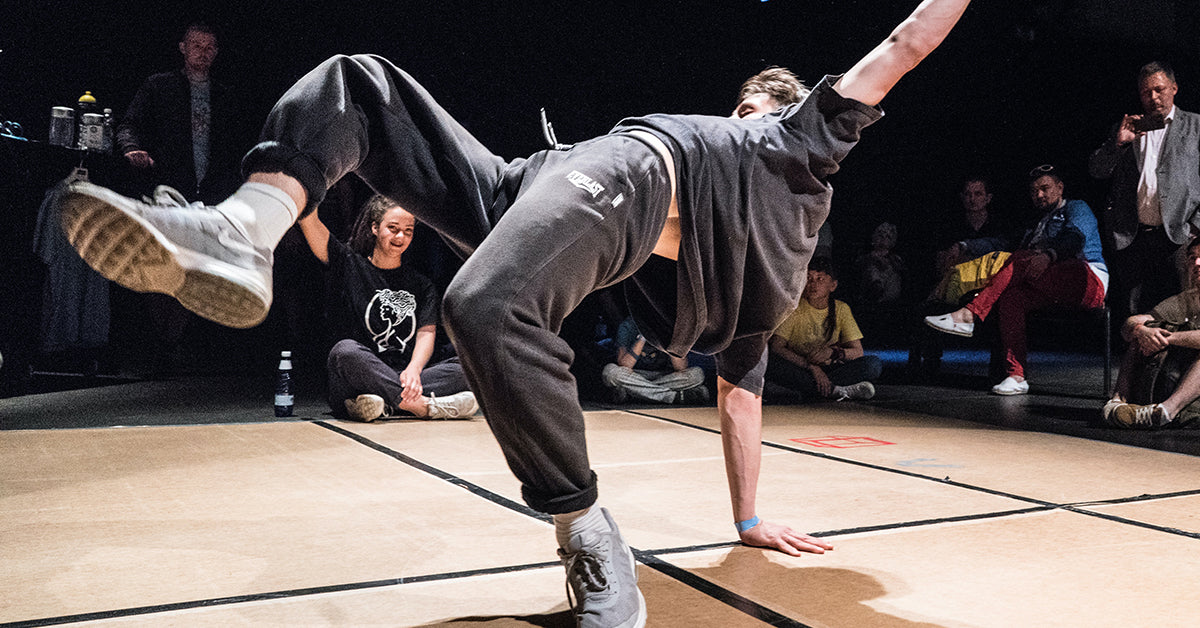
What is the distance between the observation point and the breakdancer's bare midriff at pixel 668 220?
1.21 meters

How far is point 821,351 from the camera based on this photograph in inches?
176

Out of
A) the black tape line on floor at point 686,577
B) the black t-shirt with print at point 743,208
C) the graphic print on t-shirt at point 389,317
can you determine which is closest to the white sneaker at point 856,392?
the graphic print on t-shirt at point 389,317

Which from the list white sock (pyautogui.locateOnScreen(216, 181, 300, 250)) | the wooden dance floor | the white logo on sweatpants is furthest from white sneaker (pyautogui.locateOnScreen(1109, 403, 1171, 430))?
white sock (pyautogui.locateOnScreen(216, 181, 300, 250))

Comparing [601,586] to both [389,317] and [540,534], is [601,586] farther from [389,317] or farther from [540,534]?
[389,317]

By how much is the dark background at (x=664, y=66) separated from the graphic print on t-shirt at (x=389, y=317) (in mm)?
1739

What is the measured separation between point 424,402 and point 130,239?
97.1 inches

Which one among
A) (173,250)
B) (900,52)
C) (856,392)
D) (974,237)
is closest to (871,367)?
(856,392)

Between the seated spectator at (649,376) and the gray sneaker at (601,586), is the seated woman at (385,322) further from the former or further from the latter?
the gray sneaker at (601,586)

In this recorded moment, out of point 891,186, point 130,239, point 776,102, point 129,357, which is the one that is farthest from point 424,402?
point 891,186

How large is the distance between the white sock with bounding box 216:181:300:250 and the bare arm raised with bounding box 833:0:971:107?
80 centimetres

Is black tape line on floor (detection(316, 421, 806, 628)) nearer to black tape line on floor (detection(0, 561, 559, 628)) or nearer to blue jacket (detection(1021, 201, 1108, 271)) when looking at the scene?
black tape line on floor (detection(0, 561, 559, 628))

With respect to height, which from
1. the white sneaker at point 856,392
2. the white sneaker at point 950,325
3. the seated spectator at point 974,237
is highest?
the seated spectator at point 974,237

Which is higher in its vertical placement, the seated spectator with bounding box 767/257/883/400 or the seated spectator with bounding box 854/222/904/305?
the seated spectator with bounding box 854/222/904/305

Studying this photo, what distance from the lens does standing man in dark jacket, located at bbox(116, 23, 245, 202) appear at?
14.1ft
